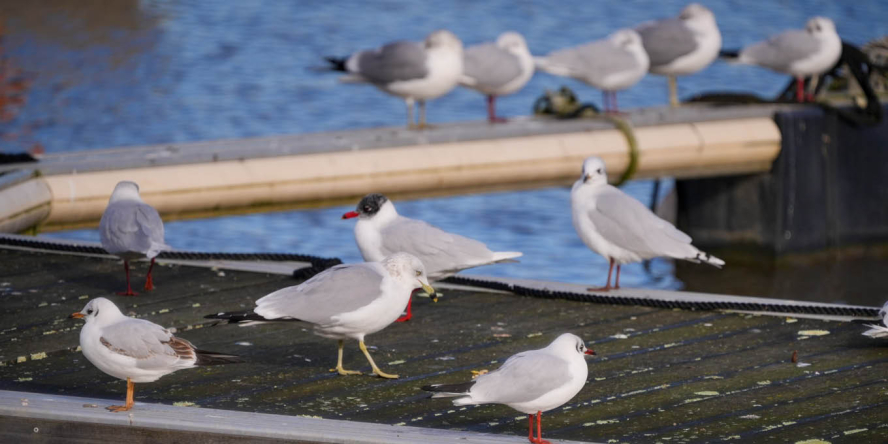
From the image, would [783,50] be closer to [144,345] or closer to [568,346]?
[568,346]

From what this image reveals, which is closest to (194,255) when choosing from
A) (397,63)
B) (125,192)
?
(125,192)

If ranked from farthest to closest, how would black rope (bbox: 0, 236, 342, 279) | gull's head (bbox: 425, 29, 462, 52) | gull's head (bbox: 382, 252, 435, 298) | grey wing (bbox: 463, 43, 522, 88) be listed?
grey wing (bbox: 463, 43, 522, 88) < gull's head (bbox: 425, 29, 462, 52) < black rope (bbox: 0, 236, 342, 279) < gull's head (bbox: 382, 252, 435, 298)

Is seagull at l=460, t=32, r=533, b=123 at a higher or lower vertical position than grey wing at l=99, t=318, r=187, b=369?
higher

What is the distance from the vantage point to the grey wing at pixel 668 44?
11.3 metres

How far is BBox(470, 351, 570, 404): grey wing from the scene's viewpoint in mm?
3797

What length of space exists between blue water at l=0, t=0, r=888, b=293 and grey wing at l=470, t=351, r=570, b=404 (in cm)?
740

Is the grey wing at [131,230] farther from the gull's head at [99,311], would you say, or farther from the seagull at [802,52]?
the seagull at [802,52]

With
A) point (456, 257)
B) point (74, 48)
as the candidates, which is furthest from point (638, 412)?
point (74, 48)

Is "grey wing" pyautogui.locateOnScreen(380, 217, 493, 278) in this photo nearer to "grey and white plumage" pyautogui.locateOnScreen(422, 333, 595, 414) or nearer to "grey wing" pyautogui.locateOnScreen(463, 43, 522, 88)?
"grey and white plumage" pyautogui.locateOnScreen(422, 333, 595, 414)

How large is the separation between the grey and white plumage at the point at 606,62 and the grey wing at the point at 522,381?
7.10m

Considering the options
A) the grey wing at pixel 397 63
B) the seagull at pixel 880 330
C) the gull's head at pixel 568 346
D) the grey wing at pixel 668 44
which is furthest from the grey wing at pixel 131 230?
the grey wing at pixel 668 44

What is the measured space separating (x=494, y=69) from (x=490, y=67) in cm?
4

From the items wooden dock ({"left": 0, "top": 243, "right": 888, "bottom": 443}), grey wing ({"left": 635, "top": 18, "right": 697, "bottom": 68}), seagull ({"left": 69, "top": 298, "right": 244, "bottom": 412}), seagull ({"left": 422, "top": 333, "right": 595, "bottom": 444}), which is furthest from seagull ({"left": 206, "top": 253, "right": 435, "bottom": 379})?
grey wing ({"left": 635, "top": 18, "right": 697, "bottom": 68})

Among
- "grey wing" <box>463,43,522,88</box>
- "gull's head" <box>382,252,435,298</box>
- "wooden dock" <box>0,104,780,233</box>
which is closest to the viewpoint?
"gull's head" <box>382,252,435,298</box>
